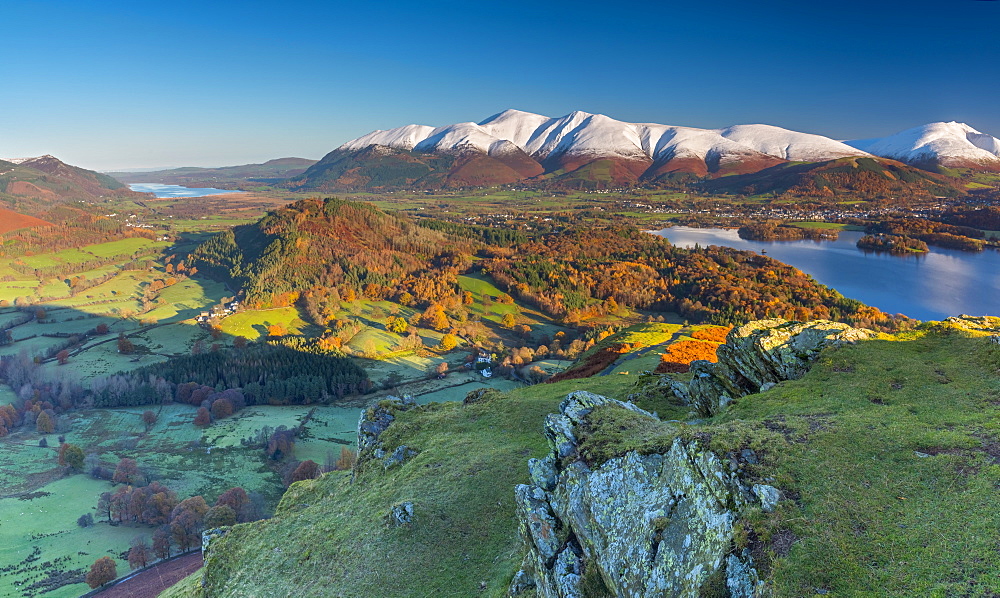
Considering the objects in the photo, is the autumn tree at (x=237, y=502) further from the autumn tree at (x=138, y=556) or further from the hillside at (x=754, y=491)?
the hillside at (x=754, y=491)

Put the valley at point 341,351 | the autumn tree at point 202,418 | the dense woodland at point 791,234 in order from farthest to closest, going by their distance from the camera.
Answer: the dense woodland at point 791,234 < the autumn tree at point 202,418 < the valley at point 341,351

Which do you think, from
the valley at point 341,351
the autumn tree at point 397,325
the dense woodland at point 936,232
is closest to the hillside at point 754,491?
the valley at point 341,351

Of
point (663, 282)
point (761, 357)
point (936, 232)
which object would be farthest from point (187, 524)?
point (936, 232)

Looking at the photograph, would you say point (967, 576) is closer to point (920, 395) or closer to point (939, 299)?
point (920, 395)

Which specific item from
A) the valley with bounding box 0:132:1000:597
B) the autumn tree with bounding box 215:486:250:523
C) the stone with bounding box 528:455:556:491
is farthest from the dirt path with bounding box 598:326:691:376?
the autumn tree with bounding box 215:486:250:523

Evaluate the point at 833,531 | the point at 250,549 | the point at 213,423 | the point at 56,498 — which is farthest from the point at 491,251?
the point at 833,531
